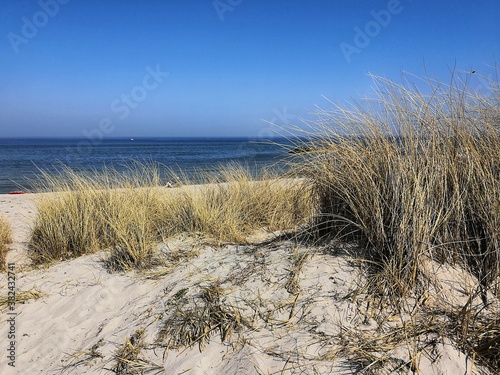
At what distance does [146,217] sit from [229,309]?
7.49ft

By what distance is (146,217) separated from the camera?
429 cm

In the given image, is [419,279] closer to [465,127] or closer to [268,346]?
[268,346]

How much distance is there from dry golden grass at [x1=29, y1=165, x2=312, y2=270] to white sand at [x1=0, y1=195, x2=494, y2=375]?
0.32m

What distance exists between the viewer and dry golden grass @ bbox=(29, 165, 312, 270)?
3729 millimetres

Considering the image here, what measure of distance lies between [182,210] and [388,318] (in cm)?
287

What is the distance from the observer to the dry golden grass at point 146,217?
373 centimetres

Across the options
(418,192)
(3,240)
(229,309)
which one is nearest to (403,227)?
(418,192)

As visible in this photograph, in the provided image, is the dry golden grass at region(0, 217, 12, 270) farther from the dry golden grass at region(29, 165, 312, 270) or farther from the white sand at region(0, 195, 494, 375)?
the white sand at region(0, 195, 494, 375)

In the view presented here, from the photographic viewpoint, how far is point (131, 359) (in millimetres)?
2152

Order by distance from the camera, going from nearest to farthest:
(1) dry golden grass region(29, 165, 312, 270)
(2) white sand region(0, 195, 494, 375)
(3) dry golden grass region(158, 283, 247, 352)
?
(2) white sand region(0, 195, 494, 375), (3) dry golden grass region(158, 283, 247, 352), (1) dry golden grass region(29, 165, 312, 270)

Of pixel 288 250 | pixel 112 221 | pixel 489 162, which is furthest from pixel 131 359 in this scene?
pixel 489 162

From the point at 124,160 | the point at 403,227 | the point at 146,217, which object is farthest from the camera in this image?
the point at 124,160

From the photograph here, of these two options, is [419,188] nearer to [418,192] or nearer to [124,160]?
[418,192]

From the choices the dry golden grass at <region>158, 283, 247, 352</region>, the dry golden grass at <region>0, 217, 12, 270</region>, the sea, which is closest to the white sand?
the dry golden grass at <region>158, 283, 247, 352</region>
